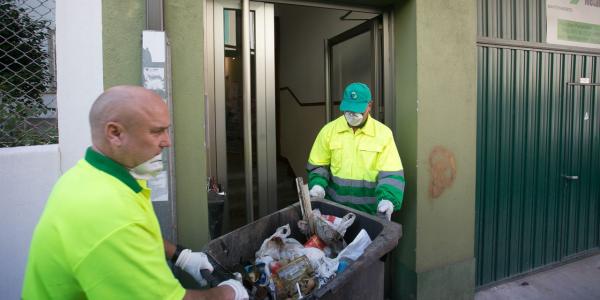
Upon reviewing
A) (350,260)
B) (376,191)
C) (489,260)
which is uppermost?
(376,191)

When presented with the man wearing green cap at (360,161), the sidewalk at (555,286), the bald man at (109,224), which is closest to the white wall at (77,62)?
the bald man at (109,224)

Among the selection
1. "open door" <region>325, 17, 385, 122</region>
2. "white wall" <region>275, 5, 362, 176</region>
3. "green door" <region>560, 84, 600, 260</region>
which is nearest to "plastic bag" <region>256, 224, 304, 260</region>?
"open door" <region>325, 17, 385, 122</region>

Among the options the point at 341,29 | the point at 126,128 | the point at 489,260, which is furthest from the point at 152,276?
the point at 341,29

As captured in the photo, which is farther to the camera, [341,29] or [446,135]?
[341,29]

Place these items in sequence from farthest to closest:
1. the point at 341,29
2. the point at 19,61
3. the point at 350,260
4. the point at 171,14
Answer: the point at 341,29, the point at 19,61, the point at 171,14, the point at 350,260

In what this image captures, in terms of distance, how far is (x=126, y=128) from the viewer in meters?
1.29

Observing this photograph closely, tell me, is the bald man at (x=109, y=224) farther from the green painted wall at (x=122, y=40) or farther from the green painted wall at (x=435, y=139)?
the green painted wall at (x=435, y=139)

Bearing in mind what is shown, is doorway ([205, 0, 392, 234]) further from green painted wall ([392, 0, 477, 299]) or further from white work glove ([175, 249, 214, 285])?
white work glove ([175, 249, 214, 285])

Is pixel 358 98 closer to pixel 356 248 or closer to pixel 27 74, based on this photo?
pixel 356 248

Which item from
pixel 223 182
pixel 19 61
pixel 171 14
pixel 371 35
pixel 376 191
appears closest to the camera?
pixel 171 14

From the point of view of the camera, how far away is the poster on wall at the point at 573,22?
4.17 m

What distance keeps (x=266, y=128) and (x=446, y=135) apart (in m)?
1.59

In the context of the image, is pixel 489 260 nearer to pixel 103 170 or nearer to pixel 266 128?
pixel 266 128

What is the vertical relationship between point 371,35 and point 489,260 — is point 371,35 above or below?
above
